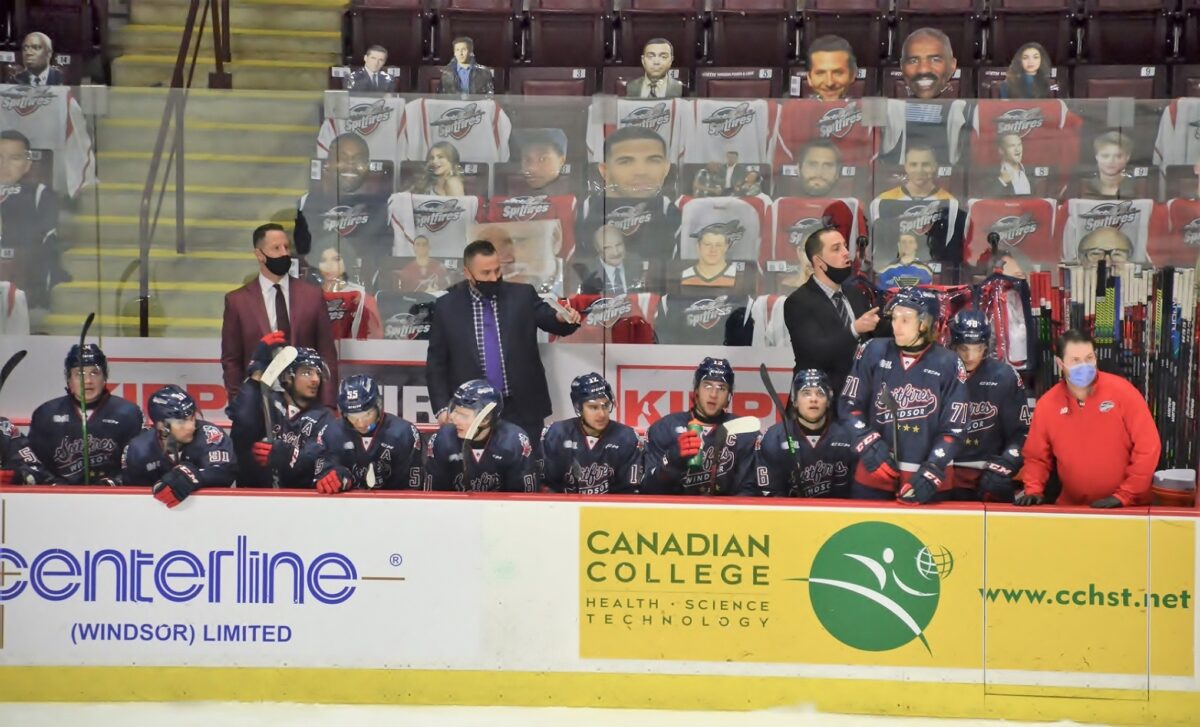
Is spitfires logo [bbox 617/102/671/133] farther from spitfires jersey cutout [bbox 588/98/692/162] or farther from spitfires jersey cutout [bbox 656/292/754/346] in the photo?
spitfires jersey cutout [bbox 656/292/754/346]

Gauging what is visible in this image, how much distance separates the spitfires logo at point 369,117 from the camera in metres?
6.38

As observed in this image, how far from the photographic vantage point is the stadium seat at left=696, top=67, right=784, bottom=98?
8695 millimetres

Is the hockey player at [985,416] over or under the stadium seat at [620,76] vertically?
under

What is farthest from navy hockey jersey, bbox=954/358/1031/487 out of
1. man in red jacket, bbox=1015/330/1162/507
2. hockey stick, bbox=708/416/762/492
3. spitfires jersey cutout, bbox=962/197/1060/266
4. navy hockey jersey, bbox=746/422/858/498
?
hockey stick, bbox=708/416/762/492

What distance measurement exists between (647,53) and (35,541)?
3872mm

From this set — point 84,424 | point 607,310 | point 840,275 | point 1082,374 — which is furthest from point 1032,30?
point 84,424

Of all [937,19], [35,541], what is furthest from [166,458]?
[937,19]

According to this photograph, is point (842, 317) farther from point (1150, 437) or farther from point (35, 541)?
point (35, 541)

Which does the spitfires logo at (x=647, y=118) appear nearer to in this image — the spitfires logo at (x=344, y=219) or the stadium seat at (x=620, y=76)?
the spitfires logo at (x=344, y=219)

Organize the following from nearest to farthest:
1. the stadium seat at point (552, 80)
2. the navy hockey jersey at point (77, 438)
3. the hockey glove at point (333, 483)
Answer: the hockey glove at point (333, 483) < the navy hockey jersey at point (77, 438) < the stadium seat at point (552, 80)

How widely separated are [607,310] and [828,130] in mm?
1161

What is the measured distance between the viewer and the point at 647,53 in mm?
7750

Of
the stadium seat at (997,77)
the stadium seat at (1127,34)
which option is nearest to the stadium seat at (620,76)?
the stadium seat at (997,77)

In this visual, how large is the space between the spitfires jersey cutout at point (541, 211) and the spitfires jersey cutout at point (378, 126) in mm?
459
